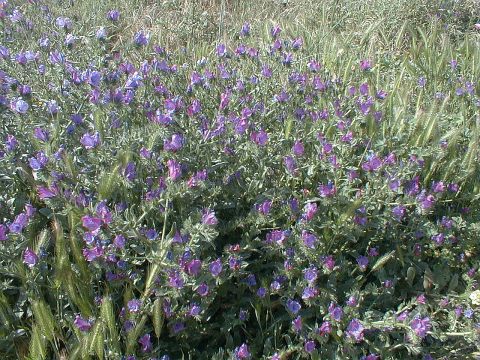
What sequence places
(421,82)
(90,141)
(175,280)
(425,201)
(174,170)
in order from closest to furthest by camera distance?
(175,280)
(174,170)
(90,141)
(425,201)
(421,82)

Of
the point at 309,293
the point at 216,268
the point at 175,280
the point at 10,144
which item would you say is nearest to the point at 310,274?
the point at 309,293

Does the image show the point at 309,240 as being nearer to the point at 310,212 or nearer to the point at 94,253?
the point at 310,212

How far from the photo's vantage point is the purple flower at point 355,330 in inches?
68.4

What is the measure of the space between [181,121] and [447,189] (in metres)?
1.07

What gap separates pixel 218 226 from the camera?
1965 millimetres

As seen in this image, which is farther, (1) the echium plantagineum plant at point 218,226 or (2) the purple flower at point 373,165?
(2) the purple flower at point 373,165

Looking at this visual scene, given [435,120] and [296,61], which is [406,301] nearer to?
[435,120]

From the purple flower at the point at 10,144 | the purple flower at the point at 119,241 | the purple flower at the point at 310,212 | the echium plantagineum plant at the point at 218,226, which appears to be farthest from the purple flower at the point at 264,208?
the purple flower at the point at 10,144

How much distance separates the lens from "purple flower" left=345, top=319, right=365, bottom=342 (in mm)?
1736

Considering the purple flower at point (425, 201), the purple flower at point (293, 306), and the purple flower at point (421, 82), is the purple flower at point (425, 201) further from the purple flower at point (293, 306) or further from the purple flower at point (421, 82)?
the purple flower at point (421, 82)

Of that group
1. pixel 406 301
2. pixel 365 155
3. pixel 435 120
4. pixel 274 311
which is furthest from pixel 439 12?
pixel 274 311

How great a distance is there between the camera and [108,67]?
97.0 inches

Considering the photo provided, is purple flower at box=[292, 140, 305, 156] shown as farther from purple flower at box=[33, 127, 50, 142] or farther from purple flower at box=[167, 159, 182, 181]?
purple flower at box=[33, 127, 50, 142]

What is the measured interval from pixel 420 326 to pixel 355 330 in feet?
0.61
